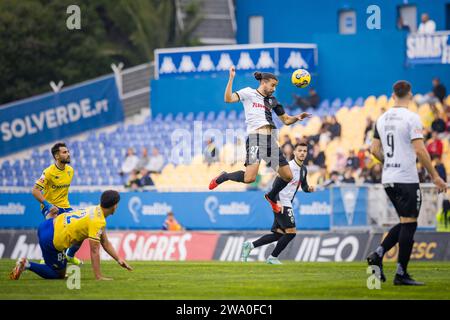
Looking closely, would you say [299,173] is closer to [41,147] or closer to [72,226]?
[72,226]

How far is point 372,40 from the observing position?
1497 inches

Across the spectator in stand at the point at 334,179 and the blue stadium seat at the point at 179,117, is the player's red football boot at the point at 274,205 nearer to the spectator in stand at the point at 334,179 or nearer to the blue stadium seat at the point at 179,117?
the spectator in stand at the point at 334,179

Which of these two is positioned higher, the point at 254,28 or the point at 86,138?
the point at 254,28

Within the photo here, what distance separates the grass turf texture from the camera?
14.0 m

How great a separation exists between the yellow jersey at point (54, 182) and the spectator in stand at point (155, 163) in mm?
15367

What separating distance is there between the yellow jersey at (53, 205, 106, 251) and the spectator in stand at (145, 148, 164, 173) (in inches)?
753

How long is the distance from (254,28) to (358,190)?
981 inches

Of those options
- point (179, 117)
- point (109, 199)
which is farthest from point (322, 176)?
point (109, 199)

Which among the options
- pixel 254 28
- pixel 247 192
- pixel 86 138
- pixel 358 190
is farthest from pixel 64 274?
pixel 254 28

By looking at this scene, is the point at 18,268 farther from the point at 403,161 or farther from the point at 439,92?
the point at 439,92

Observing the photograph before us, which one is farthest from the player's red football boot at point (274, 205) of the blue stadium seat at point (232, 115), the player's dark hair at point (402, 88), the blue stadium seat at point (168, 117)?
the blue stadium seat at point (168, 117)

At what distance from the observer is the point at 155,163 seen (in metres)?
35.9

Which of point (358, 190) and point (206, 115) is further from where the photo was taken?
point (206, 115)
